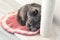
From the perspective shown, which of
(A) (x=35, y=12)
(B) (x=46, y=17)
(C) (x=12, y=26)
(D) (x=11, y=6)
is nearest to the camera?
(B) (x=46, y=17)

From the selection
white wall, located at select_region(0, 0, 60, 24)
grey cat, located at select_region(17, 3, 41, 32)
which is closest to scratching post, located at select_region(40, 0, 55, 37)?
grey cat, located at select_region(17, 3, 41, 32)

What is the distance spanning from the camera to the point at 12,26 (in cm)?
163

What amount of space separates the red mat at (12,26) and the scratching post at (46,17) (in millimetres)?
108

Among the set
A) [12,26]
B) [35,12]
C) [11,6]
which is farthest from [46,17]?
[11,6]

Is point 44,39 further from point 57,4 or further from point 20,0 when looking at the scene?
point 20,0

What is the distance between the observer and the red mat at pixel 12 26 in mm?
1541

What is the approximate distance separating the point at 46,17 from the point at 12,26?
0.43m

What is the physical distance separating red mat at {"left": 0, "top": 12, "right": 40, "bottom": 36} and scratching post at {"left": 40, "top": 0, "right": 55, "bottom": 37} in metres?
0.11

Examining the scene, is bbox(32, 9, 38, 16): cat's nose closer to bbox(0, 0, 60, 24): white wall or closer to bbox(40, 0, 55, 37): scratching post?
bbox(40, 0, 55, 37): scratching post

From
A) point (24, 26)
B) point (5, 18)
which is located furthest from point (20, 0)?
point (24, 26)

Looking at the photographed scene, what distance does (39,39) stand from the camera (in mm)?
1477

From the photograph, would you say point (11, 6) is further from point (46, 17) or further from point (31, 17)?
point (46, 17)

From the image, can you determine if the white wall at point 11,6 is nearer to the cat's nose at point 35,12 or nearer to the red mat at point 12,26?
the red mat at point 12,26

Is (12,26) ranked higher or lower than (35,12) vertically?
lower
